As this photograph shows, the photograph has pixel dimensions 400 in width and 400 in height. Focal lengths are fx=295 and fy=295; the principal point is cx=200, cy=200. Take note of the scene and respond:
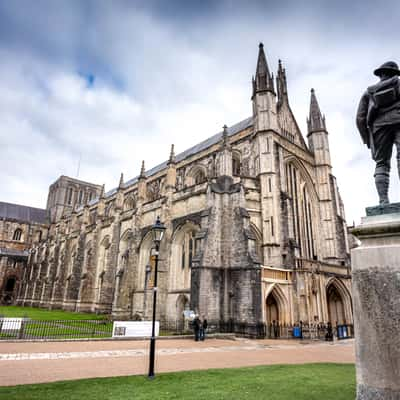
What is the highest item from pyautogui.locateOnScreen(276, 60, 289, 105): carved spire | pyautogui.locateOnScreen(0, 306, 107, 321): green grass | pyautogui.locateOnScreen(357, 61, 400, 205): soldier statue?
pyautogui.locateOnScreen(276, 60, 289, 105): carved spire

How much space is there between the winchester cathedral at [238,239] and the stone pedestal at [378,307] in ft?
37.3

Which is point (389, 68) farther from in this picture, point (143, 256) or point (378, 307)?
point (143, 256)

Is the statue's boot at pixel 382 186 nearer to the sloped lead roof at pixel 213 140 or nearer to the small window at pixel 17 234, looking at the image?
the sloped lead roof at pixel 213 140

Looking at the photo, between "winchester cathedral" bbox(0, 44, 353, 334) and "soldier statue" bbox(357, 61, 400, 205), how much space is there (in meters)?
11.6

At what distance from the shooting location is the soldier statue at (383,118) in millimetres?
4266

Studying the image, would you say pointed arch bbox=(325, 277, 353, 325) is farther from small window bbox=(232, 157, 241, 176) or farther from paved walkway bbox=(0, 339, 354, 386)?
small window bbox=(232, 157, 241, 176)

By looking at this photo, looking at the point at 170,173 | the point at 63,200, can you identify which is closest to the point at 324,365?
the point at 170,173

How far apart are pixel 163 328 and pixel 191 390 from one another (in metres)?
16.9

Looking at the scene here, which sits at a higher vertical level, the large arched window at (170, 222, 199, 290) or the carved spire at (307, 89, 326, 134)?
the carved spire at (307, 89, 326, 134)

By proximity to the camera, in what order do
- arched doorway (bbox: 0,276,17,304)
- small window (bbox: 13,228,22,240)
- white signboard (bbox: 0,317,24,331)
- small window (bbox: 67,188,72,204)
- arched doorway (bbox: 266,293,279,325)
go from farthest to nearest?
small window (bbox: 67,188,72,204)
small window (bbox: 13,228,22,240)
arched doorway (bbox: 0,276,17,304)
arched doorway (bbox: 266,293,279,325)
white signboard (bbox: 0,317,24,331)

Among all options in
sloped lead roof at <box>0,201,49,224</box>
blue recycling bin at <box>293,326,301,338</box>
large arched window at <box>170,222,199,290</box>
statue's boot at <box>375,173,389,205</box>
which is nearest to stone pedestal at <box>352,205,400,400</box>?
statue's boot at <box>375,173,389,205</box>

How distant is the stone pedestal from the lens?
11.2ft

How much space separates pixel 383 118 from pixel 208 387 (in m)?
5.75

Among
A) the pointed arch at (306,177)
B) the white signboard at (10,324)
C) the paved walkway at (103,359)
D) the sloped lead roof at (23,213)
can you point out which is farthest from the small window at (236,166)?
the sloped lead roof at (23,213)
